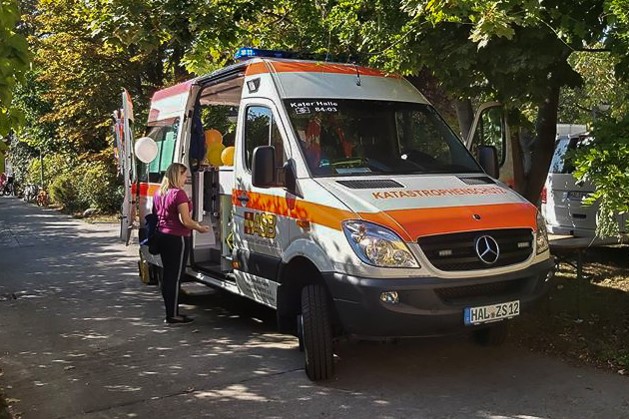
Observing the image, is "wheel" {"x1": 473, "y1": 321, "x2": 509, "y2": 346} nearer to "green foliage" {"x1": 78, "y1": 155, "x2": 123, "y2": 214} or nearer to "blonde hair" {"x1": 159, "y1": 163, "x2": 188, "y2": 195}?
"blonde hair" {"x1": 159, "y1": 163, "x2": 188, "y2": 195}

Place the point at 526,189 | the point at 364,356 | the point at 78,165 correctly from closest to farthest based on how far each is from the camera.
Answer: the point at 364,356 → the point at 526,189 → the point at 78,165

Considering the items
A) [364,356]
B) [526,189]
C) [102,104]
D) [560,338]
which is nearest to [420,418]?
[364,356]

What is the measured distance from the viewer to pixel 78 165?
2519 cm

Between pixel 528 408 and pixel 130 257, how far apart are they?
30.6ft

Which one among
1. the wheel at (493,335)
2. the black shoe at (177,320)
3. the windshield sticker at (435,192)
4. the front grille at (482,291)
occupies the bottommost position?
the black shoe at (177,320)

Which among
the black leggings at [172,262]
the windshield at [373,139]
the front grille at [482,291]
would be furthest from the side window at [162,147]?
the front grille at [482,291]

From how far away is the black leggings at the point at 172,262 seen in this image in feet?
23.1

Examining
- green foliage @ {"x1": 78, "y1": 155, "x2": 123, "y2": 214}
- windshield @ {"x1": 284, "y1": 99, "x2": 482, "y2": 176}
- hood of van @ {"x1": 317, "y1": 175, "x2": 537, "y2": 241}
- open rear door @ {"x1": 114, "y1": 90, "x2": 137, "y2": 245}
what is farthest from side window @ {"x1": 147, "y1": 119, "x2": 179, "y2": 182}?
green foliage @ {"x1": 78, "y1": 155, "x2": 123, "y2": 214}

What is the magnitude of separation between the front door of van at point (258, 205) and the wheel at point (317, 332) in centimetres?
59

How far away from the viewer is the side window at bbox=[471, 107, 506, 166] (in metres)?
7.17

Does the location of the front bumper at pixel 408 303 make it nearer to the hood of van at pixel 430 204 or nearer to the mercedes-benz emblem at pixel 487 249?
the mercedes-benz emblem at pixel 487 249

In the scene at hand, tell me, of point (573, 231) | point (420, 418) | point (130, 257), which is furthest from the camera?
point (130, 257)

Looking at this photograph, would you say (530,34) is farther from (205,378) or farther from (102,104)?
(102,104)

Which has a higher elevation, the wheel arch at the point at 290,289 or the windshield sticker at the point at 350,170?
the windshield sticker at the point at 350,170
